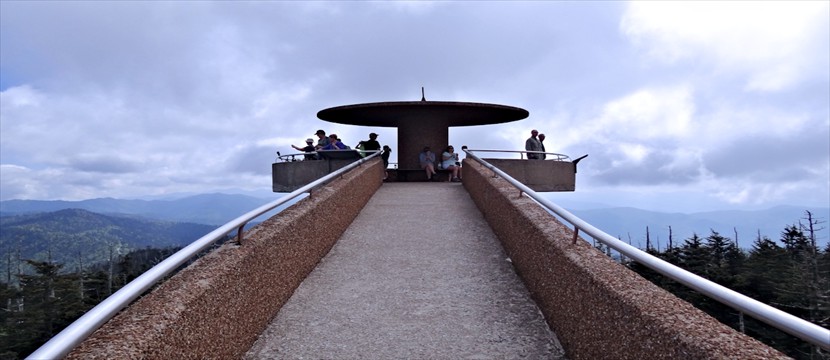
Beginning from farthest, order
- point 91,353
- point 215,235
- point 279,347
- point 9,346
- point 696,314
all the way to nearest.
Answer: point 9,346, point 279,347, point 215,235, point 696,314, point 91,353

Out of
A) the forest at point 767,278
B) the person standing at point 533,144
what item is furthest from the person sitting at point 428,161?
the forest at point 767,278

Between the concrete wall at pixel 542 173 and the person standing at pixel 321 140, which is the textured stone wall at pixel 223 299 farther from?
the concrete wall at pixel 542 173

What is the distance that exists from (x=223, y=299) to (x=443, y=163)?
15.0 meters

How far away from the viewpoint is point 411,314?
5.67 m

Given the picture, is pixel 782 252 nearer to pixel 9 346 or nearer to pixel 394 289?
pixel 394 289

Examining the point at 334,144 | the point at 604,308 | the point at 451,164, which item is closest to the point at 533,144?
the point at 451,164

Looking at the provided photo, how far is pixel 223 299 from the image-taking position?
4.55m

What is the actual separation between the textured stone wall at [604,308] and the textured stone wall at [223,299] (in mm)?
2540

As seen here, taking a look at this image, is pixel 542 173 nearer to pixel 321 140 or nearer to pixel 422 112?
pixel 422 112

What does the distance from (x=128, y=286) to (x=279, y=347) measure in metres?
2.05

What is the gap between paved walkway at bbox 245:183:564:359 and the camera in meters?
4.92

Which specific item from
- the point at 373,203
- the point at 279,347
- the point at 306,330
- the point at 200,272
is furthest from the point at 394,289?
the point at 373,203

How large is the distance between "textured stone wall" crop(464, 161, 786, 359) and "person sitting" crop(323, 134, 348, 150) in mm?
12226

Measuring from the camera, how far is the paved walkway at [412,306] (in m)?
4.92
